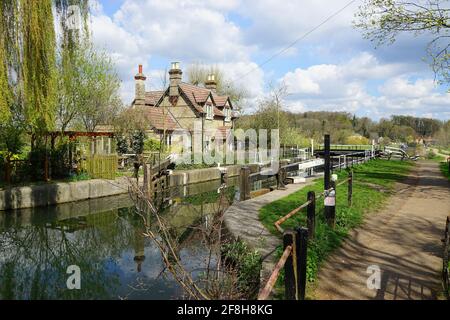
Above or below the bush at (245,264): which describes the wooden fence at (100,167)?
above

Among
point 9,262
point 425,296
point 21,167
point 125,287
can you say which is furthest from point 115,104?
point 425,296

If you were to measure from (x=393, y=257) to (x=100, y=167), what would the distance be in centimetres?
1622

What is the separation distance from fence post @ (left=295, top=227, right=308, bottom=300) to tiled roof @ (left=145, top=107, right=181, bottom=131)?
27332mm

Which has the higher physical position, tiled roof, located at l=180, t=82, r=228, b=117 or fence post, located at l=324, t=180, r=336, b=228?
tiled roof, located at l=180, t=82, r=228, b=117

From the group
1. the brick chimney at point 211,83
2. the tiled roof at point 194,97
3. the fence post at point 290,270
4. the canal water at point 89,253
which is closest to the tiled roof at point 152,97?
the tiled roof at point 194,97

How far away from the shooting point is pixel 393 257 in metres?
7.27

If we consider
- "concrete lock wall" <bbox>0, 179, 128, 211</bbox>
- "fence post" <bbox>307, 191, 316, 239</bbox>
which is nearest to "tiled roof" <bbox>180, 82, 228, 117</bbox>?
"concrete lock wall" <bbox>0, 179, 128, 211</bbox>

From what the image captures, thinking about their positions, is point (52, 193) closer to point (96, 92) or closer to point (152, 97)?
point (96, 92)

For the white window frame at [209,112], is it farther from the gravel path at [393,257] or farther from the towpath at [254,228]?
the gravel path at [393,257]

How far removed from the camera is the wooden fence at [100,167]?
1995cm

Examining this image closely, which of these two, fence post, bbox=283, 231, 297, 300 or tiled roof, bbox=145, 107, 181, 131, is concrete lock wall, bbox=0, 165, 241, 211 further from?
tiled roof, bbox=145, 107, 181, 131

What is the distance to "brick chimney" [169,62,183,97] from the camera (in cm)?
3597

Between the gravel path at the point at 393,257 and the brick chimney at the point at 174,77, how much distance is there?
89.8 ft
